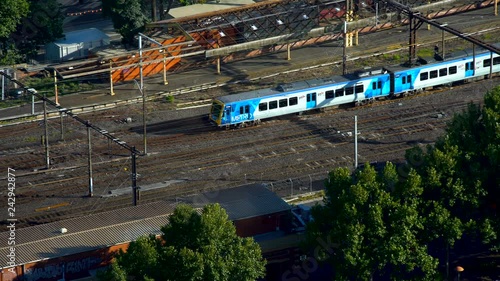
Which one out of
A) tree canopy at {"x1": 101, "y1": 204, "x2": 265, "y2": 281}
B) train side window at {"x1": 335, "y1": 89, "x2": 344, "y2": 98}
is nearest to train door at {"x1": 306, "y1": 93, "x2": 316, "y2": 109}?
train side window at {"x1": 335, "y1": 89, "x2": 344, "y2": 98}

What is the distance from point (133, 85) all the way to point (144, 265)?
29.9m

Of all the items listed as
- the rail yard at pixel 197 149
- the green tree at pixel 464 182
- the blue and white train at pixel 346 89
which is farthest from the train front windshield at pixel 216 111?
the green tree at pixel 464 182

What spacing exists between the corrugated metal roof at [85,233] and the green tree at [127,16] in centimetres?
2583

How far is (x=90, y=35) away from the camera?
252 ft

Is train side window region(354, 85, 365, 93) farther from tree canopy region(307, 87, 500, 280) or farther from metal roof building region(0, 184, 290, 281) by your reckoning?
tree canopy region(307, 87, 500, 280)

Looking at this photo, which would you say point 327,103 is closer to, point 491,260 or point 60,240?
point 491,260

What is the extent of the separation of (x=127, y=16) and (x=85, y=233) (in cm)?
2858

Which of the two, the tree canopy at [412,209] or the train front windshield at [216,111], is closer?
the tree canopy at [412,209]

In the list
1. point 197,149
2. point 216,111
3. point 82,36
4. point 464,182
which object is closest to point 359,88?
point 216,111

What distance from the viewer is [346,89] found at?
6725 centimetres

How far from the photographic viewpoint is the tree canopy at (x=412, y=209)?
151ft

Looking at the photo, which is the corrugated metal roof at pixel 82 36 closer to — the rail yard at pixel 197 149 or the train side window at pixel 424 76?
the rail yard at pixel 197 149

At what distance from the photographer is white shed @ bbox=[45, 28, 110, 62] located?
75.2 metres

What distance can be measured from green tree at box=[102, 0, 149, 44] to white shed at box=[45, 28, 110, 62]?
2.16m
